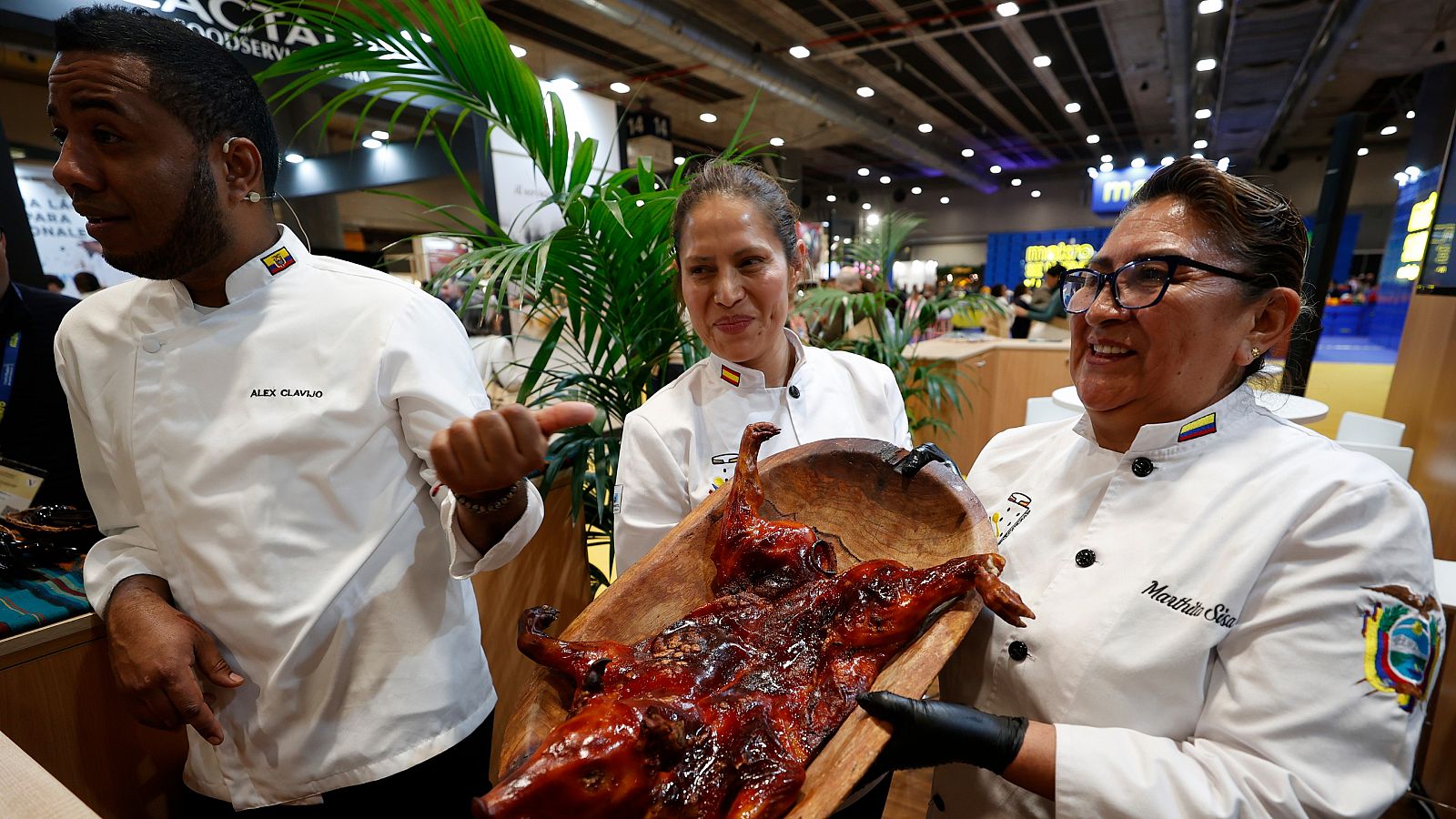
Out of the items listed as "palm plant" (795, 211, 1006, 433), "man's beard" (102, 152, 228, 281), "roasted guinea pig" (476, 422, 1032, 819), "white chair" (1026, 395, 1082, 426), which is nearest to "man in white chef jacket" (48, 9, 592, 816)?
"man's beard" (102, 152, 228, 281)

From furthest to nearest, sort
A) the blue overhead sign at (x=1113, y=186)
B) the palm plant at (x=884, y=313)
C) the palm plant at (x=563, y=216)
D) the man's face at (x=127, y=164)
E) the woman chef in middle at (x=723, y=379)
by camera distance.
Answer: the blue overhead sign at (x=1113, y=186) → the palm plant at (x=884, y=313) → the palm plant at (x=563, y=216) → the woman chef in middle at (x=723, y=379) → the man's face at (x=127, y=164)

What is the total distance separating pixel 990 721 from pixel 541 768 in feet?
2.16

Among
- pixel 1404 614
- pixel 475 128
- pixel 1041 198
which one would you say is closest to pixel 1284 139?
pixel 1041 198

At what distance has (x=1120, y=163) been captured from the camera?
16656 mm

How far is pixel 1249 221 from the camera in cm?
108

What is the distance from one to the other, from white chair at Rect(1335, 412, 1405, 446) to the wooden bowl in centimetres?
347

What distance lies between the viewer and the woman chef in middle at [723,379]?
5.46 feet

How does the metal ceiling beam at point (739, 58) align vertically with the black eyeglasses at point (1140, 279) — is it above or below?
above

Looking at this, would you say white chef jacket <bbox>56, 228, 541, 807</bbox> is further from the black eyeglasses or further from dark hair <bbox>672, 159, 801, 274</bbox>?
the black eyeglasses

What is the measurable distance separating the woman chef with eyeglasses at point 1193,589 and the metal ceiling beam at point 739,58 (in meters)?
6.50

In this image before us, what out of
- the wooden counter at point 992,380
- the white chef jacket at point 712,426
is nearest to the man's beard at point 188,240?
the white chef jacket at point 712,426

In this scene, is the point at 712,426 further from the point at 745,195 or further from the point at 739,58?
the point at 739,58

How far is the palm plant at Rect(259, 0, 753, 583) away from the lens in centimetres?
197

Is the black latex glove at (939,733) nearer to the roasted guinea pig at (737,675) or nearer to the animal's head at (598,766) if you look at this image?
the roasted guinea pig at (737,675)
